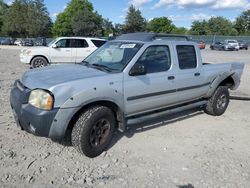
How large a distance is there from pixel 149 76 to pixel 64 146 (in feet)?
6.19

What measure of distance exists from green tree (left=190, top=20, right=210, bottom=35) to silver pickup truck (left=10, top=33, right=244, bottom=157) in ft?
342

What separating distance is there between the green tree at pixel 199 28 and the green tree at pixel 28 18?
58.1 m

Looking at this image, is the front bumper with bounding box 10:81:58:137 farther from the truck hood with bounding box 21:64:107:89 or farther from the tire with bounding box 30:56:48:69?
the tire with bounding box 30:56:48:69

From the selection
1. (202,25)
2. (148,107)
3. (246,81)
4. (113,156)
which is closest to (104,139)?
(113,156)

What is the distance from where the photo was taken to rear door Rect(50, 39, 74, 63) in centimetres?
1436

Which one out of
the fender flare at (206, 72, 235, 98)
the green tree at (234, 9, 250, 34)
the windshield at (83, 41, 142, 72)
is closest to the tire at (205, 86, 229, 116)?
the fender flare at (206, 72, 235, 98)

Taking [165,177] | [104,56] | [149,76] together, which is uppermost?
[104,56]

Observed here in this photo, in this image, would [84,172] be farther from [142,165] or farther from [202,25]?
[202,25]

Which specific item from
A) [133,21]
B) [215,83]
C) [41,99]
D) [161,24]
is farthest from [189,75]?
[161,24]

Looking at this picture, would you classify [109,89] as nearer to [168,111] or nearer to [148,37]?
[148,37]

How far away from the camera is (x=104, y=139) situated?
4848mm

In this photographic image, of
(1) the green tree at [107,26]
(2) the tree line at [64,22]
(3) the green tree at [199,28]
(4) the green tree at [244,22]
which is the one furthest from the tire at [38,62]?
Result: (4) the green tree at [244,22]

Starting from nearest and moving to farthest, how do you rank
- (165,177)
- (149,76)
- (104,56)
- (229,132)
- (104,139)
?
(165,177) < (104,139) < (149,76) < (104,56) < (229,132)

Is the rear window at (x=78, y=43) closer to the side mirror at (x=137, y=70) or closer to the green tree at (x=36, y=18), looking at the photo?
the side mirror at (x=137, y=70)
